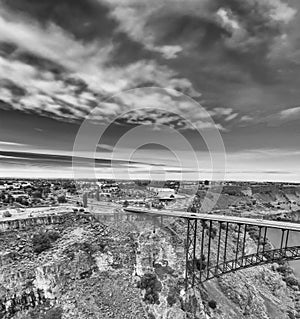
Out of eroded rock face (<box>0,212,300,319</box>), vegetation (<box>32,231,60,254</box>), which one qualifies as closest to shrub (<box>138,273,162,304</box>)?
eroded rock face (<box>0,212,300,319</box>)

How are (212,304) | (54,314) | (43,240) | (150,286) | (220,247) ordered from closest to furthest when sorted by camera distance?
1. (54,314)
2. (43,240)
3. (150,286)
4. (212,304)
5. (220,247)

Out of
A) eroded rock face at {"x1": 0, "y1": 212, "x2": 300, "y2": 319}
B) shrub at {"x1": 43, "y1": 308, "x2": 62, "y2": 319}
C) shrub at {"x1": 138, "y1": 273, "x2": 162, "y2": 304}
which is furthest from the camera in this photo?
shrub at {"x1": 138, "y1": 273, "x2": 162, "y2": 304}

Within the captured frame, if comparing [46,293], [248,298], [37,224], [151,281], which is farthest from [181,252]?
[37,224]

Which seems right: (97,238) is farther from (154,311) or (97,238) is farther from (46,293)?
(154,311)

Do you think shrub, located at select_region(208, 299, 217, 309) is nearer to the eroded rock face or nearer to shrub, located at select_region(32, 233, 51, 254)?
the eroded rock face

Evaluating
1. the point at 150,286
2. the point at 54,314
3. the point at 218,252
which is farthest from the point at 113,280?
the point at 218,252

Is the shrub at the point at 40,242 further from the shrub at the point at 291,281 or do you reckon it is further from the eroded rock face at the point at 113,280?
the shrub at the point at 291,281

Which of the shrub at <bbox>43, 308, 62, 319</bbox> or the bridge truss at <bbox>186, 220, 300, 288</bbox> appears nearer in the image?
the shrub at <bbox>43, 308, 62, 319</bbox>

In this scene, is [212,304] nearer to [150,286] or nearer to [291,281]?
[150,286]
